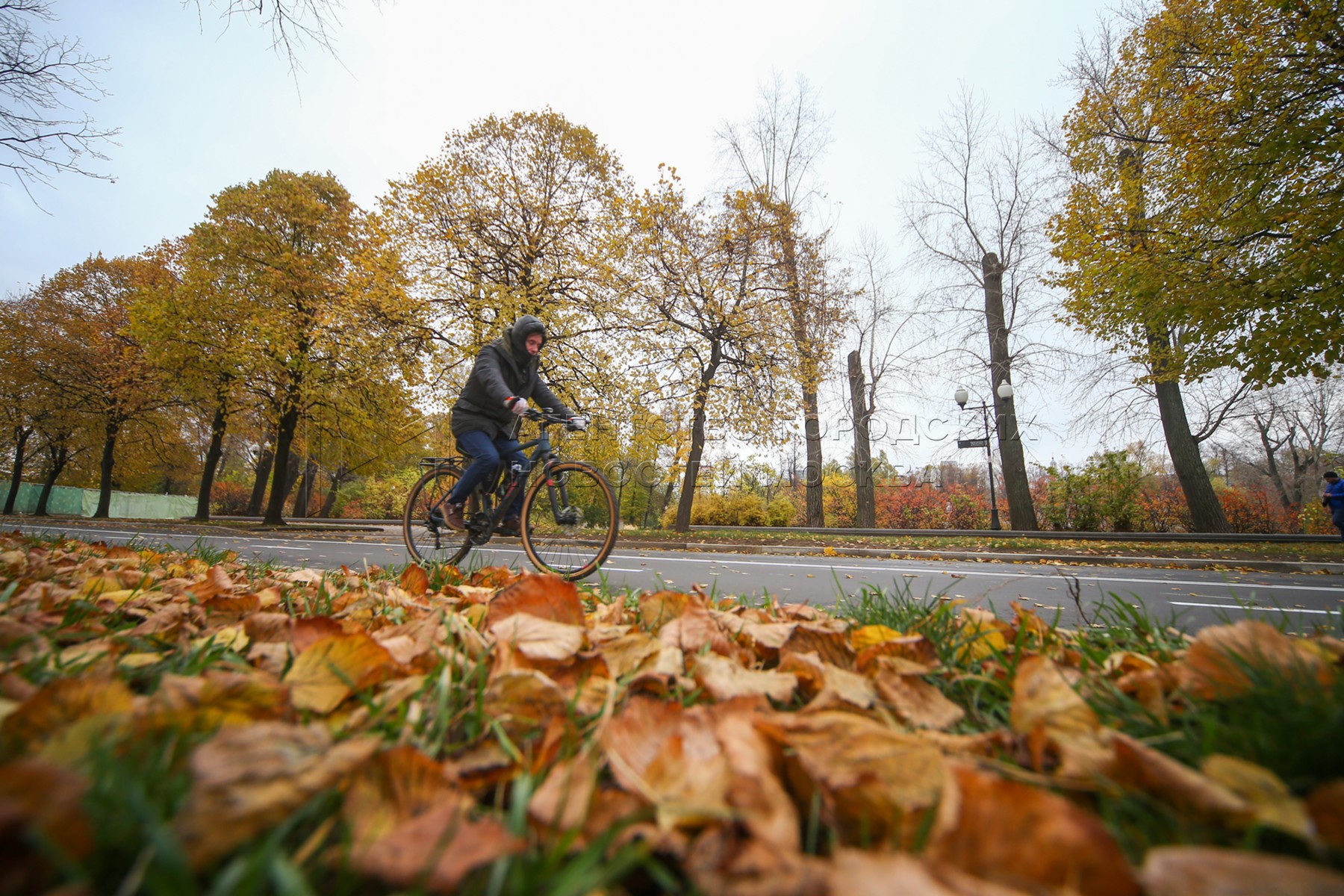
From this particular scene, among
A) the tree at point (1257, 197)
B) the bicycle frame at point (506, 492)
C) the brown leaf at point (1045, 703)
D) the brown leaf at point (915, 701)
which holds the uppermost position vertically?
the tree at point (1257, 197)

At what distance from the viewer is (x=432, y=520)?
16.5 feet

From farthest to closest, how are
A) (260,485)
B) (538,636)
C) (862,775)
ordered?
(260,485), (538,636), (862,775)

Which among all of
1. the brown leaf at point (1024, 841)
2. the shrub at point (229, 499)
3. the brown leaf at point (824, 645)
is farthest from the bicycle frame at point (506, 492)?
the shrub at point (229, 499)

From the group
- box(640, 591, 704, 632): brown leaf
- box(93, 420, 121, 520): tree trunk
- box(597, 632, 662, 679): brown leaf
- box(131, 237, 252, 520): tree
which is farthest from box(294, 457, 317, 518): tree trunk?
box(597, 632, 662, 679): brown leaf

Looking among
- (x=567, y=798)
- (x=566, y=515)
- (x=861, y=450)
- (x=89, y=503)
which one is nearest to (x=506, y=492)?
(x=566, y=515)

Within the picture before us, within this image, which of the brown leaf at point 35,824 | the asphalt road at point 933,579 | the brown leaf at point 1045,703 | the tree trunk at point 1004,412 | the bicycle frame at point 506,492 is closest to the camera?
the brown leaf at point 35,824

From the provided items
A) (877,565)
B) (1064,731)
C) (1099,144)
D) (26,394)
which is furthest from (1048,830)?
(26,394)

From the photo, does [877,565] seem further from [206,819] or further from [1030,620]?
[206,819]

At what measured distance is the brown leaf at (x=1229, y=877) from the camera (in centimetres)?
42

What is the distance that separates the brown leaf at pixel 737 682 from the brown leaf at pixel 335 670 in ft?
2.01

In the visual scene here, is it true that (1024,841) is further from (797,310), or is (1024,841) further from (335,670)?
(797,310)

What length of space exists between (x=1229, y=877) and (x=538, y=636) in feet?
3.53

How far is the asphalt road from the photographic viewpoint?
14.0ft

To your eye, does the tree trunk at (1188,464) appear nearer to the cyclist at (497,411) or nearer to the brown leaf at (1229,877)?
the cyclist at (497,411)
